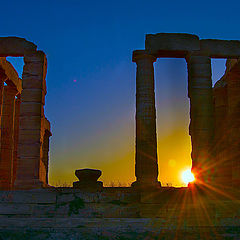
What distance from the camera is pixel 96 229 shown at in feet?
20.9

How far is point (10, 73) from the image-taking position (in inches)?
878

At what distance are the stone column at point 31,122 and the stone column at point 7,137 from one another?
5.79 meters

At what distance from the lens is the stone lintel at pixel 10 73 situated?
825 inches

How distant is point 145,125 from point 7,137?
9763mm

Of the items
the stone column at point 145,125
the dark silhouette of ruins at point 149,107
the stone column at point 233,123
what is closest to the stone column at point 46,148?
the dark silhouette of ruins at point 149,107

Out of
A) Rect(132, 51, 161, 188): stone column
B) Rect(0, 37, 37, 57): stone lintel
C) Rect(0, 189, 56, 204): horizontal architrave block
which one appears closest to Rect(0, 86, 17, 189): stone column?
Rect(0, 37, 37, 57): stone lintel

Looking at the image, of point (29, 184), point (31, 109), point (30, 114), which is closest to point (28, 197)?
point (29, 184)

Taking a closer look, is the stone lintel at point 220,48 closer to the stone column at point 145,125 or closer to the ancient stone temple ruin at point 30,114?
the stone column at point 145,125

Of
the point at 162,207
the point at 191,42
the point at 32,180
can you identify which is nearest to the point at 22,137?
the point at 32,180

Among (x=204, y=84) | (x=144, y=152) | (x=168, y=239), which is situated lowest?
(x=168, y=239)

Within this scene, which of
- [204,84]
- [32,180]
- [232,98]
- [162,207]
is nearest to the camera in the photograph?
[162,207]

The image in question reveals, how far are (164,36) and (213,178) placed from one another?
23.8 ft

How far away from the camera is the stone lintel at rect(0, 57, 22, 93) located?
2095 centimetres

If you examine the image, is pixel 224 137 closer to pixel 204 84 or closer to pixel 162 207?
pixel 204 84
